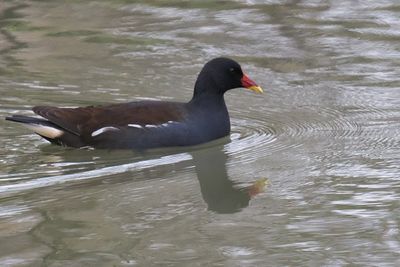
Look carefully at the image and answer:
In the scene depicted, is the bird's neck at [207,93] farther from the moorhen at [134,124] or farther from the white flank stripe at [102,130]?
the white flank stripe at [102,130]

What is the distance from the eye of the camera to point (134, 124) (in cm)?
886

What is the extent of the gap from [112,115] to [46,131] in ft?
1.73

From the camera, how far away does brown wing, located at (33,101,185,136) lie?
887 cm

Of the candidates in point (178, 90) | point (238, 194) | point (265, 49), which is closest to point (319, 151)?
point (238, 194)

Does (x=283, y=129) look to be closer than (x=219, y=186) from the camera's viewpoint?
No

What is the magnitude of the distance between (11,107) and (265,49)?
310 cm

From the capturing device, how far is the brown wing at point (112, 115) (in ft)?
29.1

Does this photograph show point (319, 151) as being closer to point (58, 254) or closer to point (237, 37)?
point (58, 254)

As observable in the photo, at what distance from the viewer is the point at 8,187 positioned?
25.0 feet

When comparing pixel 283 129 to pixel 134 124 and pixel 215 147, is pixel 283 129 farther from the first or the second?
pixel 134 124

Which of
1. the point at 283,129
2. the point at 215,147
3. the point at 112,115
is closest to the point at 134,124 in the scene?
the point at 112,115

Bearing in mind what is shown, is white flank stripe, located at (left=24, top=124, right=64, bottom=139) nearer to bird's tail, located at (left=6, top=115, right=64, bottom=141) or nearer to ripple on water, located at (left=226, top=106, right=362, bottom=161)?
bird's tail, located at (left=6, top=115, right=64, bottom=141)

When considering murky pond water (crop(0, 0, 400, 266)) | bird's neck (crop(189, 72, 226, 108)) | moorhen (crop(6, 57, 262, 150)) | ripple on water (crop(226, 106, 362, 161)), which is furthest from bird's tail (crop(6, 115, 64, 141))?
ripple on water (crop(226, 106, 362, 161))

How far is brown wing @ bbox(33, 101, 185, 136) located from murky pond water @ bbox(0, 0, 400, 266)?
23cm
